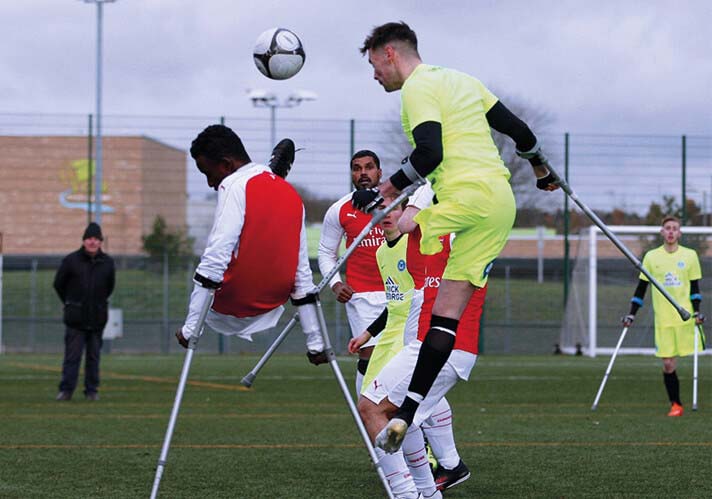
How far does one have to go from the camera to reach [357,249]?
1023 centimetres

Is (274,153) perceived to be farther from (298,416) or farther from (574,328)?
(574,328)

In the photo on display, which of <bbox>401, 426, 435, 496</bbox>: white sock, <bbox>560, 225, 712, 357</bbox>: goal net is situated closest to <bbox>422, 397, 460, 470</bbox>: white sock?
<bbox>401, 426, 435, 496</bbox>: white sock

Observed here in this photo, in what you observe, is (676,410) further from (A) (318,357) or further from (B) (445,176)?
(B) (445,176)

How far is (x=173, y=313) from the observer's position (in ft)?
99.1

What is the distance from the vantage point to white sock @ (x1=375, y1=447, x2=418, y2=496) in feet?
22.5

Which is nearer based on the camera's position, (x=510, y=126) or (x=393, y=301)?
(x=510, y=126)

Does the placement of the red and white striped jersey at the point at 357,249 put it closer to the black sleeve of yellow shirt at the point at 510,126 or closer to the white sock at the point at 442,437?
the white sock at the point at 442,437

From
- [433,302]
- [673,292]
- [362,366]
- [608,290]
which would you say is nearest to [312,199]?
[608,290]

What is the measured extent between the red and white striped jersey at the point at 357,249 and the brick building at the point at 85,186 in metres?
19.0

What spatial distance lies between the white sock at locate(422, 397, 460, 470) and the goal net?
1888 cm

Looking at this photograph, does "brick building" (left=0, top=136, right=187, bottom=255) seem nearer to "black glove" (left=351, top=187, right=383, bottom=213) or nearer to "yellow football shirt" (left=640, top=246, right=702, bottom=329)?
"yellow football shirt" (left=640, top=246, right=702, bottom=329)

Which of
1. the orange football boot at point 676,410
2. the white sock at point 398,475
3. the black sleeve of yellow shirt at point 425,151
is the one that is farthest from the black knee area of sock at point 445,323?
the orange football boot at point 676,410

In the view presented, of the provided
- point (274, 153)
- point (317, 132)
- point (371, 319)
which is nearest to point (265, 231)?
point (274, 153)

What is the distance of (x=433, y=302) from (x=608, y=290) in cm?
2287
